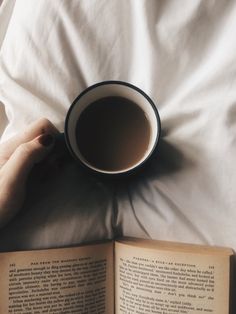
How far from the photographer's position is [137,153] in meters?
0.59

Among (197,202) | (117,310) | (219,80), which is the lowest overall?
(117,310)

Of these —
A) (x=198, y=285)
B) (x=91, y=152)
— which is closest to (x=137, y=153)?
(x=91, y=152)

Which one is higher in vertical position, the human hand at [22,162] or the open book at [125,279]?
the human hand at [22,162]

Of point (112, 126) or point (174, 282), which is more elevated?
point (112, 126)

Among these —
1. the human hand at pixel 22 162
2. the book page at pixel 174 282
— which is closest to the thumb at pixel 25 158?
the human hand at pixel 22 162

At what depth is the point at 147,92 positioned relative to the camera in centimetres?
63

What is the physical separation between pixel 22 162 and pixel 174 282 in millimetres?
244

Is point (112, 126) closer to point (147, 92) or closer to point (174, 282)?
point (147, 92)

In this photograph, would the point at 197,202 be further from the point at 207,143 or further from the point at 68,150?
the point at 68,150

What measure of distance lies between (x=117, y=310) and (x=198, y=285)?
4.5 inches

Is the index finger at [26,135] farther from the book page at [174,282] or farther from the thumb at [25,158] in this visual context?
the book page at [174,282]

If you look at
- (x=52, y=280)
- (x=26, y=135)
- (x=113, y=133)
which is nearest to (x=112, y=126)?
(x=113, y=133)

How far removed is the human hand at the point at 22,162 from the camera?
57 centimetres

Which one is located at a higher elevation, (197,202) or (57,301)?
(197,202)
